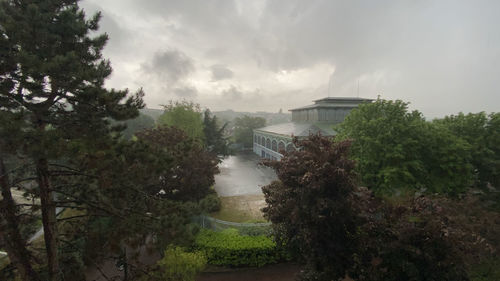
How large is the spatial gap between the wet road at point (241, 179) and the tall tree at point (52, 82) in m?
17.2

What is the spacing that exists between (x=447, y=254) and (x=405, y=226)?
3.91 ft

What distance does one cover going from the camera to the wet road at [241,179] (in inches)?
946

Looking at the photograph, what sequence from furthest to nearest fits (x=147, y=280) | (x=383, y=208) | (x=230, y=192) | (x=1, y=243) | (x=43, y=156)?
(x=230, y=192)
(x=383, y=208)
(x=147, y=280)
(x=1, y=243)
(x=43, y=156)

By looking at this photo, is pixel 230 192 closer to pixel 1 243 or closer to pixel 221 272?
pixel 221 272

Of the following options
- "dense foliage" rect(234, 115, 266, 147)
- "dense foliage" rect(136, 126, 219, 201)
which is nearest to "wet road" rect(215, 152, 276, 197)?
"dense foliage" rect(136, 126, 219, 201)

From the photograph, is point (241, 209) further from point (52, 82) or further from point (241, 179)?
point (52, 82)

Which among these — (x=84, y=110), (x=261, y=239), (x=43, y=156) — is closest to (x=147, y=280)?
(x=43, y=156)

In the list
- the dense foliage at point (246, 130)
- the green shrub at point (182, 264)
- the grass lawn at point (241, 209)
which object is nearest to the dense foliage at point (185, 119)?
the grass lawn at point (241, 209)

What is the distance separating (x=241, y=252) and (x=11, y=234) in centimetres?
874

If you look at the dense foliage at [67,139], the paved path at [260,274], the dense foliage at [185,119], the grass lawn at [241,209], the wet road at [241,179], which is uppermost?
the dense foliage at [185,119]

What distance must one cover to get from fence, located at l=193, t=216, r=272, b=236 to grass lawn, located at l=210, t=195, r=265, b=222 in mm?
2414

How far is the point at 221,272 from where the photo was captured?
37.9 ft

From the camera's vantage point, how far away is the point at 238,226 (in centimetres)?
1331

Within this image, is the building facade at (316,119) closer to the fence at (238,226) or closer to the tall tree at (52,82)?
the fence at (238,226)
